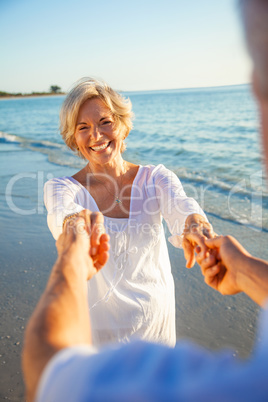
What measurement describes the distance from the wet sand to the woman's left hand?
5.24ft

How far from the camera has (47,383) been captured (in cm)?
73

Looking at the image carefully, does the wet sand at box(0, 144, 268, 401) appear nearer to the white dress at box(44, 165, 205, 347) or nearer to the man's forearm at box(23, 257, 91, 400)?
the white dress at box(44, 165, 205, 347)

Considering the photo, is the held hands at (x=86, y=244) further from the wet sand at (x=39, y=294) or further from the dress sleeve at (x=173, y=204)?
the wet sand at (x=39, y=294)

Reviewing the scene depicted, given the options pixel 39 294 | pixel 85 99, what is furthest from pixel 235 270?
pixel 39 294

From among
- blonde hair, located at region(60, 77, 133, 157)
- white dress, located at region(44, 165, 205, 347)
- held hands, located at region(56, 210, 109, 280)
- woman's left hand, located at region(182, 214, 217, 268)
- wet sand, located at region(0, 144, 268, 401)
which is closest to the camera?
held hands, located at region(56, 210, 109, 280)

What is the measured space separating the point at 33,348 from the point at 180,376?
417 millimetres

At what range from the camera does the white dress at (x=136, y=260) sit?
98.1 inches

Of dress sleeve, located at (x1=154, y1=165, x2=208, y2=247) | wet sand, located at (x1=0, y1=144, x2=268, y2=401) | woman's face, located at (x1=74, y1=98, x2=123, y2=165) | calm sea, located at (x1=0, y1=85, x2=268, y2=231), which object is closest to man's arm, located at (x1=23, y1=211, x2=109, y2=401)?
dress sleeve, located at (x1=154, y1=165, x2=208, y2=247)

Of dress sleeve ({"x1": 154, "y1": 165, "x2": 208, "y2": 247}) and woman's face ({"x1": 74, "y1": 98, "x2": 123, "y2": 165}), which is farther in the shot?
woman's face ({"x1": 74, "y1": 98, "x2": 123, "y2": 165})

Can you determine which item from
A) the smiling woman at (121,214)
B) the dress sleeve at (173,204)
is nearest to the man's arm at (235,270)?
the smiling woman at (121,214)

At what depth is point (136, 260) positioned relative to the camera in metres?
2.62

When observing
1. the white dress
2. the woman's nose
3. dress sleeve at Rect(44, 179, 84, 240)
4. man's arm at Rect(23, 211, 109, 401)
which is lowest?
the white dress

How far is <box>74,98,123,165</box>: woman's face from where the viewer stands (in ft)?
9.59

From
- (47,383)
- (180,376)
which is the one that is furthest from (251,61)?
(47,383)
